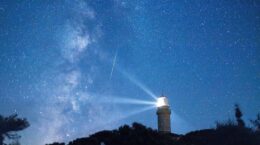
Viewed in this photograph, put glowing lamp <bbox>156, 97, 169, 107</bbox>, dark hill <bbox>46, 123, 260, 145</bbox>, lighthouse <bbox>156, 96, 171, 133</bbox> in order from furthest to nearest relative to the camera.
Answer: glowing lamp <bbox>156, 97, 169, 107</bbox>, lighthouse <bbox>156, 96, 171, 133</bbox>, dark hill <bbox>46, 123, 260, 145</bbox>

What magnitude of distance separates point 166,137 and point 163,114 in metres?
11.3

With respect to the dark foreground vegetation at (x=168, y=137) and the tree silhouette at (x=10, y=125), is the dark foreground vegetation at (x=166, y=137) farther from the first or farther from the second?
the tree silhouette at (x=10, y=125)

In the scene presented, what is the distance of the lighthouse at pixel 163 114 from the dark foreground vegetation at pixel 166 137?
819 cm

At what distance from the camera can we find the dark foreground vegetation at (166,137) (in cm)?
1552

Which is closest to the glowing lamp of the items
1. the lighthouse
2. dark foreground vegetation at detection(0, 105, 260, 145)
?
the lighthouse

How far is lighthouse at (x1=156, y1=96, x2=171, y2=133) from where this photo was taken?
1056 inches

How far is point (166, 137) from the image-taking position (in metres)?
16.6

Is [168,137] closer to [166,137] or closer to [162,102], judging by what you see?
[166,137]

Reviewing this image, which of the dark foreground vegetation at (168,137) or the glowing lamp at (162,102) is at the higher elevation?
the glowing lamp at (162,102)

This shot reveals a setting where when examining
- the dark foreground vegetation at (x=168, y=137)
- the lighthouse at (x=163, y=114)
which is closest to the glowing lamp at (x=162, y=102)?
the lighthouse at (x=163, y=114)

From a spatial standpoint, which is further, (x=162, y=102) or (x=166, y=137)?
(x=162, y=102)

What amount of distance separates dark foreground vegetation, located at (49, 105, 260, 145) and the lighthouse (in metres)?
8.19

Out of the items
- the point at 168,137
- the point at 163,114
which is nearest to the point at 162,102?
the point at 163,114

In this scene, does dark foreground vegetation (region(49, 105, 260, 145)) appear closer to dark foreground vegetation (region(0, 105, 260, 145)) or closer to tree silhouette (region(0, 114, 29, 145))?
dark foreground vegetation (region(0, 105, 260, 145))
